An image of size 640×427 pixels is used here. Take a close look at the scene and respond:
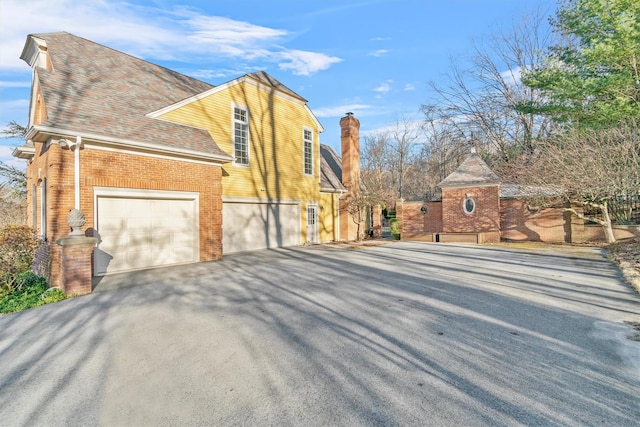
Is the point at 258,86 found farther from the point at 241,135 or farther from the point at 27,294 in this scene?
the point at 27,294

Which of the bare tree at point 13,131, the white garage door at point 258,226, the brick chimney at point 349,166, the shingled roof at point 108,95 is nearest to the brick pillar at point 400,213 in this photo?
the brick chimney at point 349,166

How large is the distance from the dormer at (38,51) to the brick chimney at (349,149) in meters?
13.6

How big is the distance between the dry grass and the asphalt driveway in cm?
46

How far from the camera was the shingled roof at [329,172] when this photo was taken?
719 inches

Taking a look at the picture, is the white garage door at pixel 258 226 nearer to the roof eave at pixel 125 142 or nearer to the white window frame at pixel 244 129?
the white window frame at pixel 244 129

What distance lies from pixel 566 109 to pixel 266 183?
15.5m

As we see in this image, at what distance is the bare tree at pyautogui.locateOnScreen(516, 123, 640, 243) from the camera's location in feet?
44.1

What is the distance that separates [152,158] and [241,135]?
496cm

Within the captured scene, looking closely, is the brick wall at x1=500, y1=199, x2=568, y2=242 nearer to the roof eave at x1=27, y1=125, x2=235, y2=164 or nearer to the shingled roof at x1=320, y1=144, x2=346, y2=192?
the shingled roof at x1=320, y1=144, x2=346, y2=192

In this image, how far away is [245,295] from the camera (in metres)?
6.84

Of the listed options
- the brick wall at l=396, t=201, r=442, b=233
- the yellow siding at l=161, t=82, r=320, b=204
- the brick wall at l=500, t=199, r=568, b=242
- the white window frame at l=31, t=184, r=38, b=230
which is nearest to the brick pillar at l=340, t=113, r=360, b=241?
the yellow siding at l=161, t=82, r=320, b=204

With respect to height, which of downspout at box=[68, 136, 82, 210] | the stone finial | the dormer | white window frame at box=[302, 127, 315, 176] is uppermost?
the dormer

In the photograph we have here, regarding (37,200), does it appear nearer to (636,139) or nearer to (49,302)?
(49,302)

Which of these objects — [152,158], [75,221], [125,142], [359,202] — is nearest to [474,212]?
[359,202]
